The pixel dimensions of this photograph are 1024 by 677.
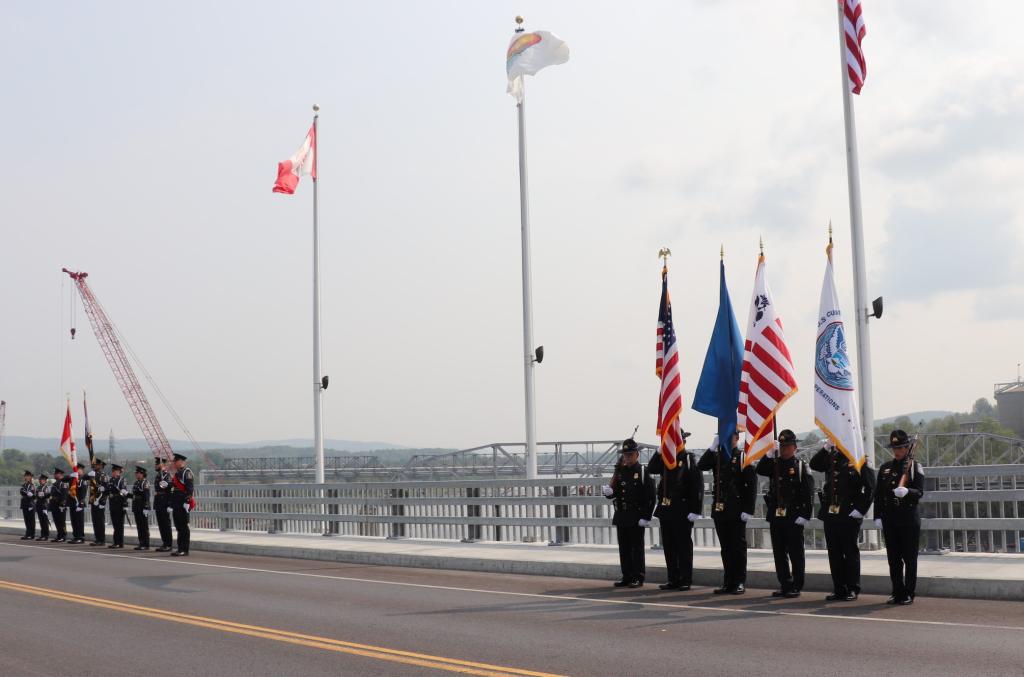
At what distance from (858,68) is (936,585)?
8.48 m

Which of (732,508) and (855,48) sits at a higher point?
(855,48)

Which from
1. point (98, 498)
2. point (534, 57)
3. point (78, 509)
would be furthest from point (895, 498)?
point (78, 509)

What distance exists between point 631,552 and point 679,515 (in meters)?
1.02

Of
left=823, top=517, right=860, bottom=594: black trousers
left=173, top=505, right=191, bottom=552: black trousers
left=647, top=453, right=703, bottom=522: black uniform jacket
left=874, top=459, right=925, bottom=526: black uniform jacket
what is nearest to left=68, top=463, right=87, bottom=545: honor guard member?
left=173, top=505, right=191, bottom=552: black trousers

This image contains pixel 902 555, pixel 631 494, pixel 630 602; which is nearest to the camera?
pixel 902 555

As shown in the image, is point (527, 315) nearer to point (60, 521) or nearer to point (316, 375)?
point (316, 375)

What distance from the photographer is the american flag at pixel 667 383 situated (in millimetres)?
15461

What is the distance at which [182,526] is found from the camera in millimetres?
23438

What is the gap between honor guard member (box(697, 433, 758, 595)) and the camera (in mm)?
14195

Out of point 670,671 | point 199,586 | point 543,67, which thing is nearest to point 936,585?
point 670,671

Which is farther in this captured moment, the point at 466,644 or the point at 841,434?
the point at 841,434

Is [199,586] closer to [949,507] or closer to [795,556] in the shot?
[795,556]

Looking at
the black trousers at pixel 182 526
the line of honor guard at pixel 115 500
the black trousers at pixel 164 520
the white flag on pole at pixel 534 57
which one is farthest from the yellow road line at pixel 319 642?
the white flag on pole at pixel 534 57

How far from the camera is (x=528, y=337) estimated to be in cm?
2325
